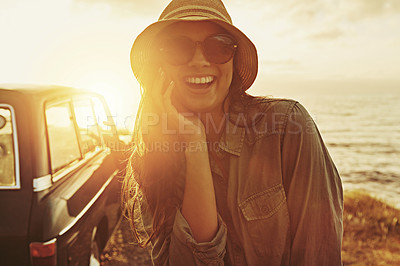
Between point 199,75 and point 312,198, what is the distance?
98 cm

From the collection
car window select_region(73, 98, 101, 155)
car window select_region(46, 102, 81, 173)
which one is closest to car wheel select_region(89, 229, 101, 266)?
car window select_region(46, 102, 81, 173)

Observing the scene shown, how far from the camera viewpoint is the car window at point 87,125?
129 inches

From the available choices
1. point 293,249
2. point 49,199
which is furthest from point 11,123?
point 293,249

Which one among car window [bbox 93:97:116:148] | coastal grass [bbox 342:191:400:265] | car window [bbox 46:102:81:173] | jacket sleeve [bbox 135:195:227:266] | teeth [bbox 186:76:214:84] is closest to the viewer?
jacket sleeve [bbox 135:195:227:266]

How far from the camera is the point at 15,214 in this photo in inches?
78.5

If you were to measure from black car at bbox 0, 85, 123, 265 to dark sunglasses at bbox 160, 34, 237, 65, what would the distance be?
125 cm

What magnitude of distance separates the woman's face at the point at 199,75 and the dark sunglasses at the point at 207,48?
24 millimetres

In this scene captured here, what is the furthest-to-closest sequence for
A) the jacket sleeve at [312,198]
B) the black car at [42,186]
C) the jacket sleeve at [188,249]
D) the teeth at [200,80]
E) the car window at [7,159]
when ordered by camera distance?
the car window at [7,159] → the black car at [42,186] → the teeth at [200,80] → the jacket sleeve at [188,249] → the jacket sleeve at [312,198]

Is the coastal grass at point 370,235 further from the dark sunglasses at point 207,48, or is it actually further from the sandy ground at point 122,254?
the dark sunglasses at point 207,48

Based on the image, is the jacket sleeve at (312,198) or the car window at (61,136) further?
the car window at (61,136)

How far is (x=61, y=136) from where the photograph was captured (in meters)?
2.86

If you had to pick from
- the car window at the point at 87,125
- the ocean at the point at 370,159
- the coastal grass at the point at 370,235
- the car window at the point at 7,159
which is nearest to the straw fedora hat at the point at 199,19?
the car window at the point at 7,159

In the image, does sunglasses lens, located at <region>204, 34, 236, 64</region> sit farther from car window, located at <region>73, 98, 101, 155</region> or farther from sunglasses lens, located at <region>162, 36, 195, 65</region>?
car window, located at <region>73, 98, 101, 155</region>

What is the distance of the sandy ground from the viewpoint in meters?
3.90
